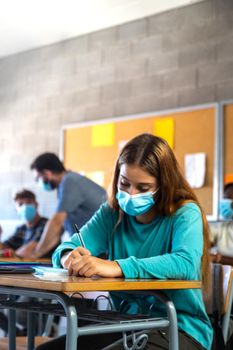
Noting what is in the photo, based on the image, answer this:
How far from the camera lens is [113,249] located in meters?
1.87

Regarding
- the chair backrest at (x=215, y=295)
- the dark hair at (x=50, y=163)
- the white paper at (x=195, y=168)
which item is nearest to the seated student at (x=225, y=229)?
the white paper at (x=195, y=168)

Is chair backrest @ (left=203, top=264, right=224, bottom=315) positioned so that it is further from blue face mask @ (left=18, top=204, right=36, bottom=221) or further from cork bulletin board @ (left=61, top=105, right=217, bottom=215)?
blue face mask @ (left=18, top=204, right=36, bottom=221)

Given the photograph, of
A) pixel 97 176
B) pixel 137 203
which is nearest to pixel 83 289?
pixel 137 203

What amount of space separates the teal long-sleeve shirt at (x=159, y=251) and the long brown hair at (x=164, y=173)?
39 mm

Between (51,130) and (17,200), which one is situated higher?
(51,130)

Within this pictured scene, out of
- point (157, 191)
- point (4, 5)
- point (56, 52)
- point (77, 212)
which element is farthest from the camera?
point (56, 52)

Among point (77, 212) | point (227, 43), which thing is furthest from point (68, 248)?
point (227, 43)

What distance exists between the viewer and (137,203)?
5.74ft

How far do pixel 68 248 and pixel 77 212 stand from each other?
76.4 inches

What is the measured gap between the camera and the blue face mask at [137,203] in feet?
5.75

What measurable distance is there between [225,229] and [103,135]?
1.48 meters

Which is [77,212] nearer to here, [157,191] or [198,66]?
[198,66]

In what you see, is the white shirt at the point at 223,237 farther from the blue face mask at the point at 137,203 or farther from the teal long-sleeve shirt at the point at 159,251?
the blue face mask at the point at 137,203

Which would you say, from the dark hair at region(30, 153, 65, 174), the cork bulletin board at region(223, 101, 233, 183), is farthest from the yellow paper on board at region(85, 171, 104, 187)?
the cork bulletin board at region(223, 101, 233, 183)
